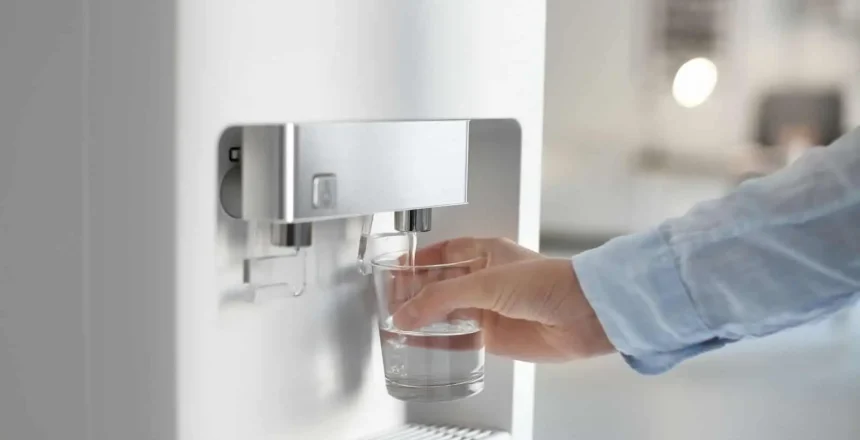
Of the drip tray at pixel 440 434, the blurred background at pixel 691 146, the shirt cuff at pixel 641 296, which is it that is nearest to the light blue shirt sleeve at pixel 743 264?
the shirt cuff at pixel 641 296

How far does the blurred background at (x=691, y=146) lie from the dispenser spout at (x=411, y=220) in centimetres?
43

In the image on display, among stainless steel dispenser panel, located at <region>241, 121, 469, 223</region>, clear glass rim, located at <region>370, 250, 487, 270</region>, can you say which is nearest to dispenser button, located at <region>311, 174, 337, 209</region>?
stainless steel dispenser panel, located at <region>241, 121, 469, 223</region>

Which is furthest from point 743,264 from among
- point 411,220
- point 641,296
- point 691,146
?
point 691,146

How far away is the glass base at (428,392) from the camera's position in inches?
23.9

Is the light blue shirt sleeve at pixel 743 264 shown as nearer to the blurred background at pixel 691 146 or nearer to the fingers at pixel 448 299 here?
the fingers at pixel 448 299

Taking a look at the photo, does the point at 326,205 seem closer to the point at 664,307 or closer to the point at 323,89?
the point at 323,89

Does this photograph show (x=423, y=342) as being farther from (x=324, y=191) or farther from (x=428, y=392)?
(x=324, y=191)

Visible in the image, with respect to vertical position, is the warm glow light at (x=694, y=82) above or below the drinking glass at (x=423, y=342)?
above

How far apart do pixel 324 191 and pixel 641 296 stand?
0.60 ft

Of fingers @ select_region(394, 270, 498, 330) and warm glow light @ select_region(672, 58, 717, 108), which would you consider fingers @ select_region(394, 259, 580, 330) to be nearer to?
fingers @ select_region(394, 270, 498, 330)

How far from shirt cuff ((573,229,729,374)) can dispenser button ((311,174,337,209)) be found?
6.0 inches

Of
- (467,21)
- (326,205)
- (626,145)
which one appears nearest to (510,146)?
(467,21)

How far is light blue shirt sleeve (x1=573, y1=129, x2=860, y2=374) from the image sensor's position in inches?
21.8

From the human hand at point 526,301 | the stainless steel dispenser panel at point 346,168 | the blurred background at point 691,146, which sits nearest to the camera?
the stainless steel dispenser panel at point 346,168
